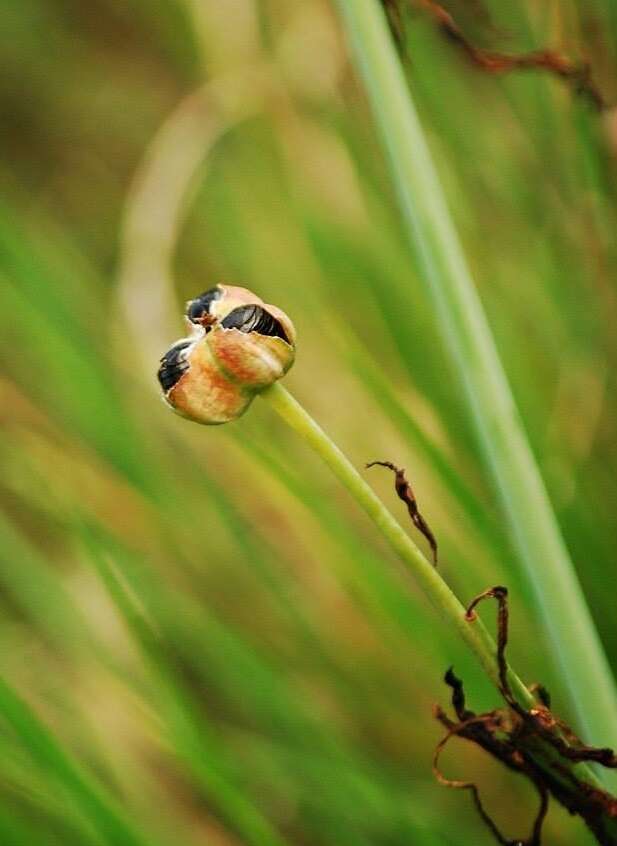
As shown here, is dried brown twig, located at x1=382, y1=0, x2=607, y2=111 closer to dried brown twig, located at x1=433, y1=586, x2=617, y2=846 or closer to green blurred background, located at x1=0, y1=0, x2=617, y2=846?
green blurred background, located at x1=0, y1=0, x2=617, y2=846

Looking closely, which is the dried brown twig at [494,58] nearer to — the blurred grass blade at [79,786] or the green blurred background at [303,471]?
the green blurred background at [303,471]

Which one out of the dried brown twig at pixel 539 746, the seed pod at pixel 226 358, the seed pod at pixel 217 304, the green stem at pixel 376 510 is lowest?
the dried brown twig at pixel 539 746

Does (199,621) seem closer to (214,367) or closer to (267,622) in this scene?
(267,622)

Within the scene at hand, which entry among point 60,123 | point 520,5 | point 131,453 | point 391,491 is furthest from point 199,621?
point 60,123

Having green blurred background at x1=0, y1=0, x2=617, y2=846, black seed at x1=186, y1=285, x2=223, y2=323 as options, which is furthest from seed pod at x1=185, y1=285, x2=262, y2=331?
green blurred background at x1=0, y1=0, x2=617, y2=846

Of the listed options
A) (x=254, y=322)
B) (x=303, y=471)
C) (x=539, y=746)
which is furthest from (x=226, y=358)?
(x=303, y=471)

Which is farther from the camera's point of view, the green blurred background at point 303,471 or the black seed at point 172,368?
the green blurred background at point 303,471

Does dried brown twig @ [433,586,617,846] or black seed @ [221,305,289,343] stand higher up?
black seed @ [221,305,289,343]

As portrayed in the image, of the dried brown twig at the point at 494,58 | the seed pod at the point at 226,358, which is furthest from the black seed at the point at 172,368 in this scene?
the dried brown twig at the point at 494,58

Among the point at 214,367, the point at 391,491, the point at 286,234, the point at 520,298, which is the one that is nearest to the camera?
the point at 214,367
